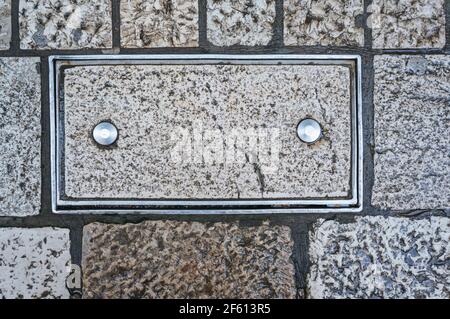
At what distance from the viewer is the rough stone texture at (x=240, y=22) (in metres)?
1.25

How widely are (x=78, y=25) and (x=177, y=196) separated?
537mm

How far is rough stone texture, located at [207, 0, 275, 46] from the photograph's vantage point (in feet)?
4.11

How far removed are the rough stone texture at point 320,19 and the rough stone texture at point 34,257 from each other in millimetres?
833

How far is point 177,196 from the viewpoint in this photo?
1267 mm

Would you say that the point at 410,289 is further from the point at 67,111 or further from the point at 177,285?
the point at 67,111

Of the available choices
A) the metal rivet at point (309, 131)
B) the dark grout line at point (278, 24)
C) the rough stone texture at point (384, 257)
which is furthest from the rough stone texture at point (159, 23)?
the rough stone texture at point (384, 257)

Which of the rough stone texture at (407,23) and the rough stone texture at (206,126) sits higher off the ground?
the rough stone texture at (407,23)

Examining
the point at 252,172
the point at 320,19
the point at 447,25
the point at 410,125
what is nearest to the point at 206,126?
the point at 252,172

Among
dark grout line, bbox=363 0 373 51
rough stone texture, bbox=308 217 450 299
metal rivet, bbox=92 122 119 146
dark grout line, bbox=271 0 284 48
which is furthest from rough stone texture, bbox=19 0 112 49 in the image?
rough stone texture, bbox=308 217 450 299

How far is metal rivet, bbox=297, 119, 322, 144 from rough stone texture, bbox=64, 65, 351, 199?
18 mm

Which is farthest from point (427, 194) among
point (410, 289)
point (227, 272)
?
point (227, 272)

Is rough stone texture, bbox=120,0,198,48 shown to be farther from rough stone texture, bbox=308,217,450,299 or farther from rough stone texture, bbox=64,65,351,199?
rough stone texture, bbox=308,217,450,299

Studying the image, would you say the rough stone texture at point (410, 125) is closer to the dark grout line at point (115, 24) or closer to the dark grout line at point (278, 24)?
the dark grout line at point (278, 24)

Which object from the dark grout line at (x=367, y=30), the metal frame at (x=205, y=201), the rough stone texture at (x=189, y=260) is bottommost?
the rough stone texture at (x=189, y=260)
